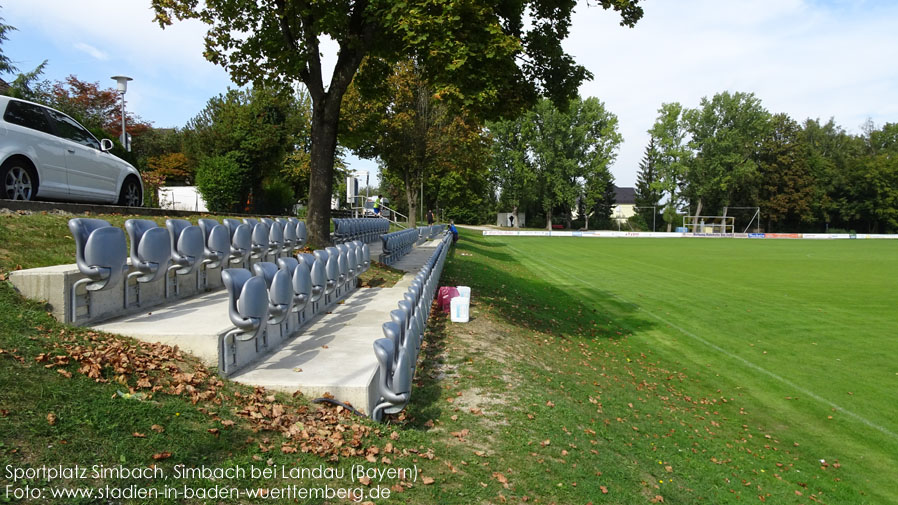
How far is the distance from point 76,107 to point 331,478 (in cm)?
5222

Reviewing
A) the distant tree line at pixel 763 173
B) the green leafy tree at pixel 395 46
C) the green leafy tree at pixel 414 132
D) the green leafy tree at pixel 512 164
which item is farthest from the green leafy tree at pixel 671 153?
the green leafy tree at pixel 395 46

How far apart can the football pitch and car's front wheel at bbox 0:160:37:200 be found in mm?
12059

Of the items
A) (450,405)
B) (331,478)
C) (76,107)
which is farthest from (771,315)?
(76,107)

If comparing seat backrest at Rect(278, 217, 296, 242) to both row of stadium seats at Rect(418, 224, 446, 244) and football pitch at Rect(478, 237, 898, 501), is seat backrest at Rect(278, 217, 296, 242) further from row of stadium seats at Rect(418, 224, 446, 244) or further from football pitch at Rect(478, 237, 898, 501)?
row of stadium seats at Rect(418, 224, 446, 244)

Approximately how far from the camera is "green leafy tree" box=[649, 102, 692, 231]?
296ft

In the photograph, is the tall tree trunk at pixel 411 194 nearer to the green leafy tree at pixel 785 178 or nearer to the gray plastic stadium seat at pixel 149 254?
the gray plastic stadium seat at pixel 149 254

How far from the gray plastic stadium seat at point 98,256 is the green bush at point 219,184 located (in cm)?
2694

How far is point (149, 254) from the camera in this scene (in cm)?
632

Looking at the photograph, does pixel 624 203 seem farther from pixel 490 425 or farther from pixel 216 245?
pixel 490 425

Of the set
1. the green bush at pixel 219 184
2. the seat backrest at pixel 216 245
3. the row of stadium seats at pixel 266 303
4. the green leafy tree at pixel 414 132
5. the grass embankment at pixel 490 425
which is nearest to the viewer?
the grass embankment at pixel 490 425

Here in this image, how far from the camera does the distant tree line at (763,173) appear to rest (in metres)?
84.9

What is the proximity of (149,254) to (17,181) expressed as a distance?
15.0 ft

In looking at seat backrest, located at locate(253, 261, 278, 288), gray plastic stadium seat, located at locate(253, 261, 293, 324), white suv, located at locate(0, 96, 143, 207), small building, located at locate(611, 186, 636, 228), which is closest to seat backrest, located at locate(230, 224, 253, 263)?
seat backrest, located at locate(253, 261, 278, 288)

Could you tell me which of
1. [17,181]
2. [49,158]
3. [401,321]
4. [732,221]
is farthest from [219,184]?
[732,221]
